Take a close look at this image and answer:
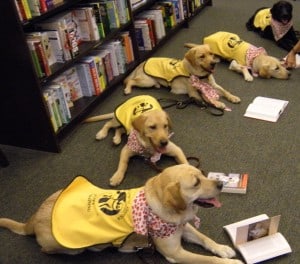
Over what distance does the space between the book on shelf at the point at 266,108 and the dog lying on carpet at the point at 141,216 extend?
1.29m

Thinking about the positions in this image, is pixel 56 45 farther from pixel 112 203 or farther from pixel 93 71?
pixel 112 203

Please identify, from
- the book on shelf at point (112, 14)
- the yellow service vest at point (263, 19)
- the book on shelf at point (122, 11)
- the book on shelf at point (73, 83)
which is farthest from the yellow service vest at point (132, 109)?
the yellow service vest at point (263, 19)

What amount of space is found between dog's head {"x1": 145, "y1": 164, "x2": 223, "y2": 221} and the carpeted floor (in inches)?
12.3

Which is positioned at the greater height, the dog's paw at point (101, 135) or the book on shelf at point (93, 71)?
the book on shelf at point (93, 71)

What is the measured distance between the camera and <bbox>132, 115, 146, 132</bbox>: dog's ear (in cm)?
227

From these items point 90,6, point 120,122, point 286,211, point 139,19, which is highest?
point 90,6

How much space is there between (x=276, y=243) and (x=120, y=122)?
1289mm

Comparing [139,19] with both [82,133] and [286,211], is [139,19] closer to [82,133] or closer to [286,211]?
[82,133]

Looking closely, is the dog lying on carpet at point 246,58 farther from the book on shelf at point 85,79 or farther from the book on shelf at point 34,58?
the book on shelf at point 34,58

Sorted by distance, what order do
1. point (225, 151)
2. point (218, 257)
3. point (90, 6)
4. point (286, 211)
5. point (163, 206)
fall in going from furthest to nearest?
point (90, 6)
point (225, 151)
point (286, 211)
point (218, 257)
point (163, 206)

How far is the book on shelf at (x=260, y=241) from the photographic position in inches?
66.7

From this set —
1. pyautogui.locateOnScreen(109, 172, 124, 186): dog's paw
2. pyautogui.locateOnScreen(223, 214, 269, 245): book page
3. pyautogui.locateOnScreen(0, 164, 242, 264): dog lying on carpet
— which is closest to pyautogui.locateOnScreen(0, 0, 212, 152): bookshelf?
pyautogui.locateOnScreen(109, 172, 124, 186): dog's paw

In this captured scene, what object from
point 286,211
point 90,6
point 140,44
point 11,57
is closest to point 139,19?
point 140,44

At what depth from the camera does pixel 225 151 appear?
2.49 meters
